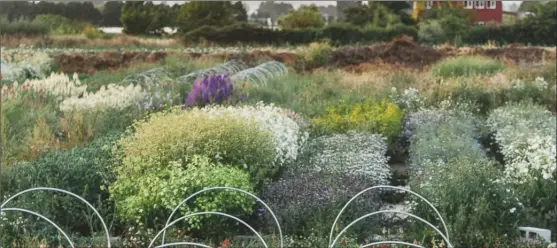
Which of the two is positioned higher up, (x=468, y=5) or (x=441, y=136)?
(x=468, y=5)

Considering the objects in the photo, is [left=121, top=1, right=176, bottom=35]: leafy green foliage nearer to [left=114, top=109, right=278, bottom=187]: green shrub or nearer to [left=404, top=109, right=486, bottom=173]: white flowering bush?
[left=114, top=109, right=278, bottom=187]: green shrub

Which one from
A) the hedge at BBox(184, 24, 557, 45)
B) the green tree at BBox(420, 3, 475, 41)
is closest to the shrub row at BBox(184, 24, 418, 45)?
the hedge at BBox(184, 24, 557, 45)

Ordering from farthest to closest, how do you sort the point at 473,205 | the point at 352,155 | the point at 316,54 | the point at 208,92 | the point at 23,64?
the point at 316,54 < the point at 23,64 < the point at 208,92 < the point at 352,155 < the point at 473,205

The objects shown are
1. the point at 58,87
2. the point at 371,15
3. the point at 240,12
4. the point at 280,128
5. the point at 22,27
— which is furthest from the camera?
the point at 371,15

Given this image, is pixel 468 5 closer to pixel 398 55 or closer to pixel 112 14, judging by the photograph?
pixel 398 55

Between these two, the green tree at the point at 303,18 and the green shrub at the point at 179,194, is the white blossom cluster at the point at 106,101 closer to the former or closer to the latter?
the green shrub at the point at 179,194

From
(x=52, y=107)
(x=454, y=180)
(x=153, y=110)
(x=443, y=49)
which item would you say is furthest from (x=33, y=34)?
(x=443, y=49)

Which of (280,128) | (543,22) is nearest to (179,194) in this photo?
(280,128)
